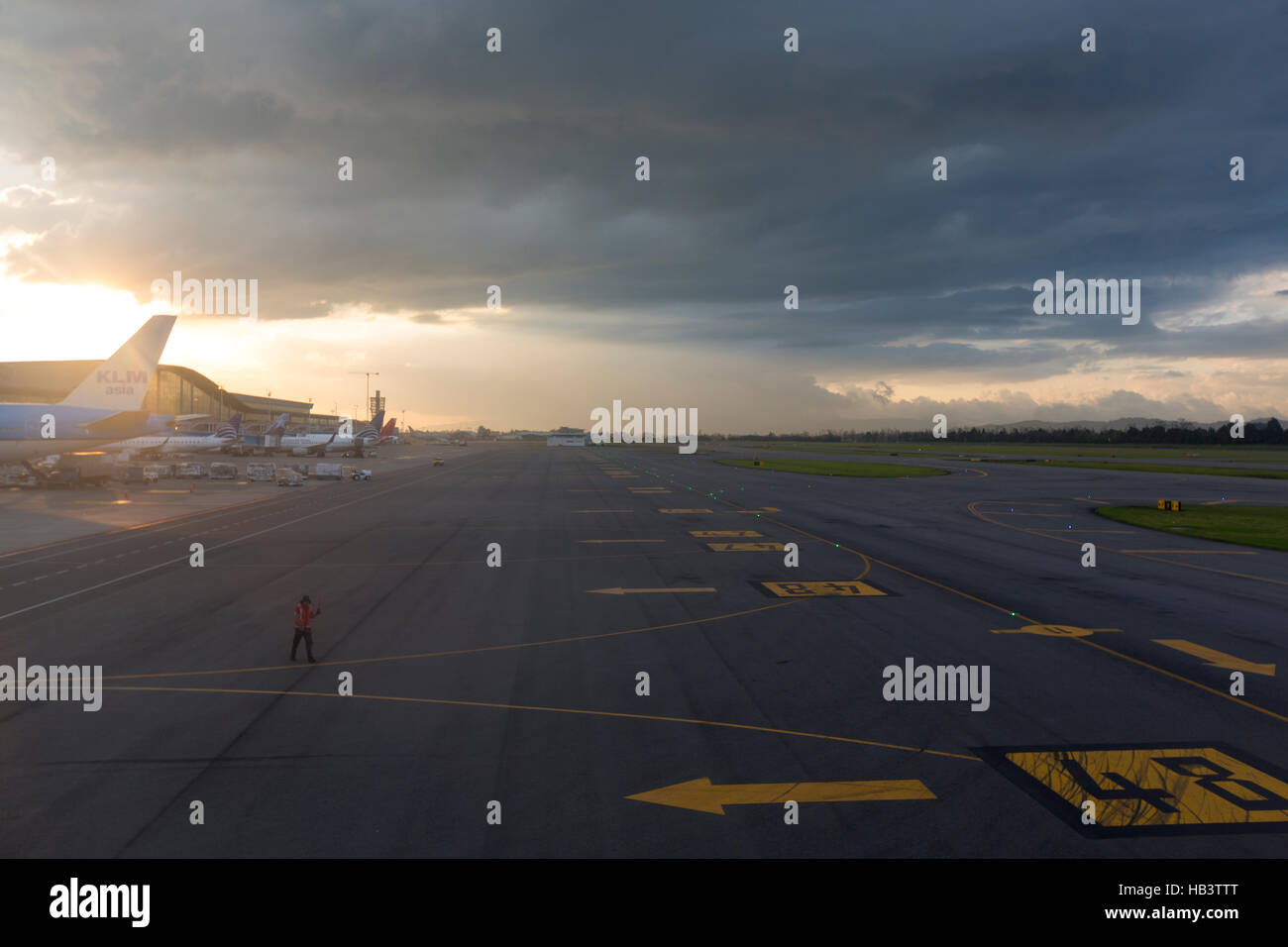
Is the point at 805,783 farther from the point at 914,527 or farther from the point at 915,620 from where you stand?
the point at 914,527

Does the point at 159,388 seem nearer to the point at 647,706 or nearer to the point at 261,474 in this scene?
the point at 261,474

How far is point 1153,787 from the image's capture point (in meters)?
11.4

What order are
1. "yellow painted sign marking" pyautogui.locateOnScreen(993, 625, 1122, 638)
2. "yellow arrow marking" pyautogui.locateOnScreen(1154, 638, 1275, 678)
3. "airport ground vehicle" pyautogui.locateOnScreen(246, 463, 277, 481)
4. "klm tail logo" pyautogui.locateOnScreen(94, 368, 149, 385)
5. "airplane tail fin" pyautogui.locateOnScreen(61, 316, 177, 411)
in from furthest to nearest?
"airport ground vehicle" pyautogui.locateOnScreen(246, 463, 277, 481) < "klm tail logo" pyautogui.locateOnScreen(94, 368, 149, 385) < "airplane tail fin" pyautogui.locateOnScreen(61, 316, 177, 411) < "yellow painted sign marking" pyautogui.locateOnScreen(993, 625, 1122, 638) < "yellow arrow marking" pyautogui.locateOnScreen(1154, 638, 1275, 678)

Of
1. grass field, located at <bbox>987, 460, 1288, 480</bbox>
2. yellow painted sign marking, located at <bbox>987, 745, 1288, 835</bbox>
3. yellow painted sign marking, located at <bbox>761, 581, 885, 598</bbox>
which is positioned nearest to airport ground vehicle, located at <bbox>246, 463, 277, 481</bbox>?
yellow painted sign marking, located at <bbox>761, 581, 885, 598</bbox>

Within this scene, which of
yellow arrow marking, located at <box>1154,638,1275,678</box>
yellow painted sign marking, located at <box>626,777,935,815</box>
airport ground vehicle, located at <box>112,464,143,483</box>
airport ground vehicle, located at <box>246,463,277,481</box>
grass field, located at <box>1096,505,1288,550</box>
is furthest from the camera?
airport ground vehicle, located at <box>246,463,277,481</box>

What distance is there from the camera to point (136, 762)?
1215 centimetres

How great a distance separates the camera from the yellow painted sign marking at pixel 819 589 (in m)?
26.0

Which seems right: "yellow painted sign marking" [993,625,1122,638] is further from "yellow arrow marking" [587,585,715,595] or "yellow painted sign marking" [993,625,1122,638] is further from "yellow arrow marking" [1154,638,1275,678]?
"yellow arrow marking" [587,585,715,595]

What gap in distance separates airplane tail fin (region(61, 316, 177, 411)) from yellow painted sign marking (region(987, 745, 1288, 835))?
66.5m

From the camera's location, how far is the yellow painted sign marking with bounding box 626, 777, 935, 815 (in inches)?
421

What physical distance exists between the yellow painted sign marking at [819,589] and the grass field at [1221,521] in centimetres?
2547

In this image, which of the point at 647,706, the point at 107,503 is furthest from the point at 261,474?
the point at 647,706
